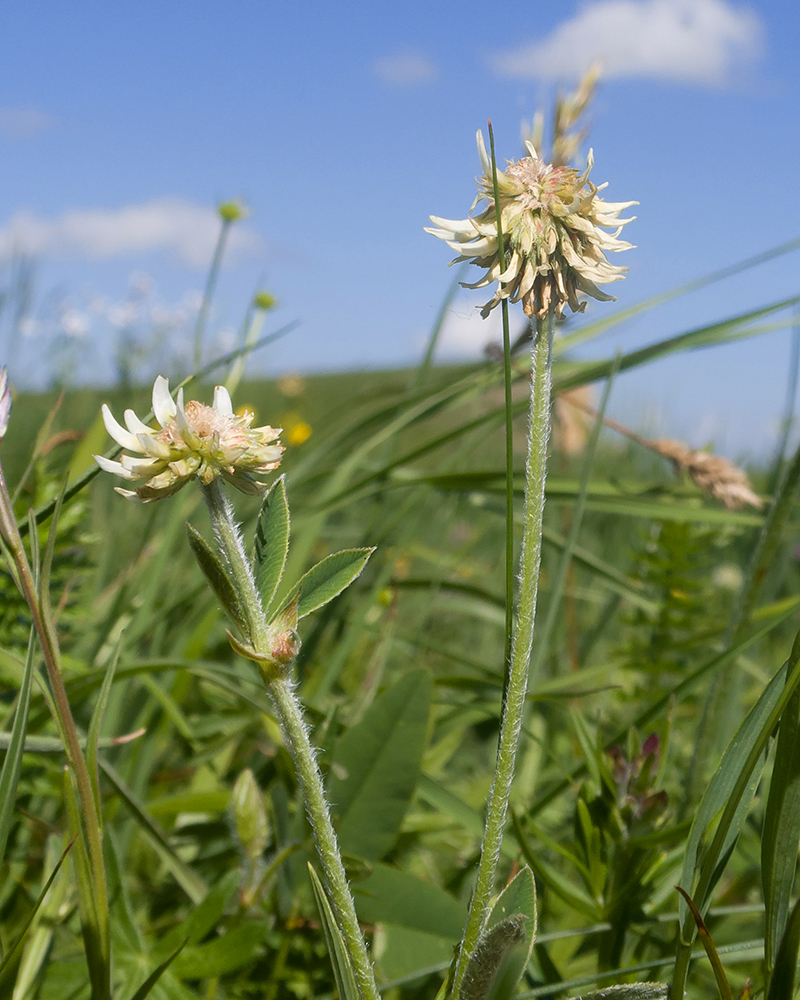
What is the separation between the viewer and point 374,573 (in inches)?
80.4

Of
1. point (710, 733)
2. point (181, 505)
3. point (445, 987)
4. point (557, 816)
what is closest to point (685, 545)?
point (557, 816)

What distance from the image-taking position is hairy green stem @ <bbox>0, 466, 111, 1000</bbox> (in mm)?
590

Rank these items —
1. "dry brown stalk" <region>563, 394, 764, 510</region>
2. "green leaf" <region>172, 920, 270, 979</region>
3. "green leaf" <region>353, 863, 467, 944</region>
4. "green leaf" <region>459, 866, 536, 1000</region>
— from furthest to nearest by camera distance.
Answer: "dry brown stalk" <region>563, 394, 764, 510</region> < "green leaf" <region>353, 863, 467, 944</region> < "green leaf" <region>172, 920, 270, 979</region> < "green leaf" <region>459, 866, 536, 1000</region>

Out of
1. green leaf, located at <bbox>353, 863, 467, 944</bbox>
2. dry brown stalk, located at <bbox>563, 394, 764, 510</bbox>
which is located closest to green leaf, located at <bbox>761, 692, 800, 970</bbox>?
green leaf, located at <bbox>353, 863, 467, 944</bbox>

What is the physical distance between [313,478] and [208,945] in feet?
3.09

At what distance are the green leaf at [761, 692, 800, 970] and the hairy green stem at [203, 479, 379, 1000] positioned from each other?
0.91 ft

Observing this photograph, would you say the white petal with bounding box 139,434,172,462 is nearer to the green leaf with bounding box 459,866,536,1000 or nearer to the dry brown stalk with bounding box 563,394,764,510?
the green leaf with bounding box 459,866,536,1000

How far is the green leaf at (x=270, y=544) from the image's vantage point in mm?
680

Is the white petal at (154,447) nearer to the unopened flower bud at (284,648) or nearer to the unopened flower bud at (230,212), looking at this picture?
the unopened flower bud at (284,648)

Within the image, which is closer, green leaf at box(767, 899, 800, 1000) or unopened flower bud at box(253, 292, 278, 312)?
green leaf at box(767, 899, 800, 1000)

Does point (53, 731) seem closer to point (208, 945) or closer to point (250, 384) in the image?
point (208, 945)

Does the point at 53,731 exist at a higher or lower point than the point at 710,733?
lower

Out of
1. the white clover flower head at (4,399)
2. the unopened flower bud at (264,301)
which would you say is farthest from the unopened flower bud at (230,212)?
the white clover flower head at (4,399)

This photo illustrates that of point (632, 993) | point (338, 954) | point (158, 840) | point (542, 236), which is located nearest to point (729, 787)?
point (632, 993)
